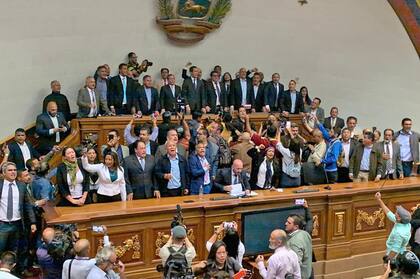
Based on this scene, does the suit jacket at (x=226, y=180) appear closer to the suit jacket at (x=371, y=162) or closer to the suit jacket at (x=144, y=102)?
the suit jacket at (x=371, y=162)

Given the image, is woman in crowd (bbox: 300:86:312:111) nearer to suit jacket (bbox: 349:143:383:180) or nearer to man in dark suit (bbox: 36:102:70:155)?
suit jacket (bbox: 349:143:383:180)

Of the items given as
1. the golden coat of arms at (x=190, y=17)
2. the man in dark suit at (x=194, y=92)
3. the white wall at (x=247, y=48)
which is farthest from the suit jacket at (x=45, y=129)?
the golden coat of arms at (x=190, y=17)

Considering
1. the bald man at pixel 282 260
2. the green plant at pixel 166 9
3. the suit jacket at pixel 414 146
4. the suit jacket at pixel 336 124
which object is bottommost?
the bald man at pixel 282 260

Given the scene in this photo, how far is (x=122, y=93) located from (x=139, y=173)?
13.8 ft

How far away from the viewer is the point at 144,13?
40.9 feet

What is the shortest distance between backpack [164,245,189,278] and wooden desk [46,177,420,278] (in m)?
1.57

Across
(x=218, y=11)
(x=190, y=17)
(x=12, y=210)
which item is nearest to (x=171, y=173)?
(x=12, y=210)

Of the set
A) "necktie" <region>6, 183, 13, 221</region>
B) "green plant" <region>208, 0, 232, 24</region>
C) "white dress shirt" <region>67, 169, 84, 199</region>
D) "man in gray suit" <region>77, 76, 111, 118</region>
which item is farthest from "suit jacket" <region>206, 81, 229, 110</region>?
"necktie" <region>6, 183, 13, 221</region>

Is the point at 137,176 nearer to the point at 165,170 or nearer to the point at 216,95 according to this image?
the point at 165,170

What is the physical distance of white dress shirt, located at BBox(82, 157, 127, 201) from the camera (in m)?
6.51

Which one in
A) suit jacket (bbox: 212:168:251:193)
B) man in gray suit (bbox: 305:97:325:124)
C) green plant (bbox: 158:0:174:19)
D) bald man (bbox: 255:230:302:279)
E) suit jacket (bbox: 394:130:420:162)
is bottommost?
bald man (bbox: 255:230:302:279)

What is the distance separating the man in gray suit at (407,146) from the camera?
31.7ft

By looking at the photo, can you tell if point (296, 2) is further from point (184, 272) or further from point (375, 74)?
point (184, 272)

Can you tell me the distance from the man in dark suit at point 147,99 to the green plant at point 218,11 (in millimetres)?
2744
